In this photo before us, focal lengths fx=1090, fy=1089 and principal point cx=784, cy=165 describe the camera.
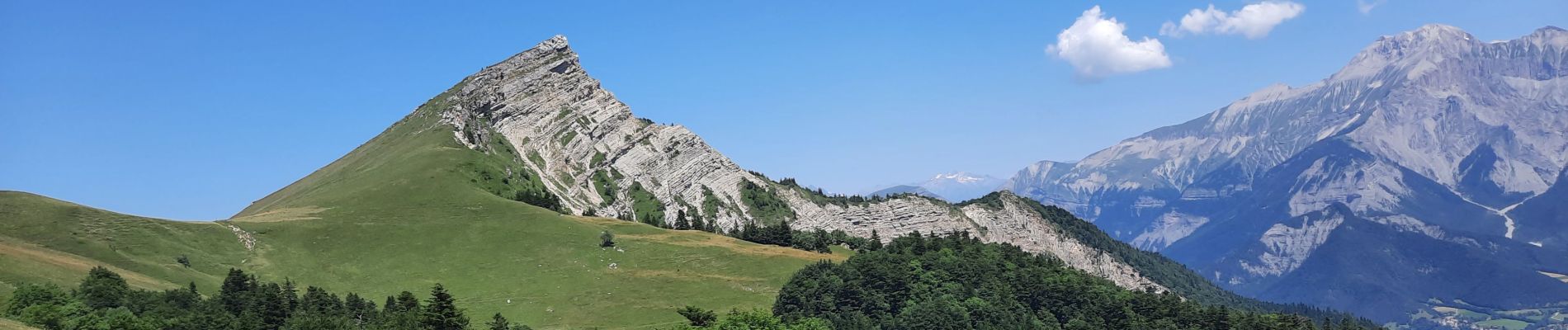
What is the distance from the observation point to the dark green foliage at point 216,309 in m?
116

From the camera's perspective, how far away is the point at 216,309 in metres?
134

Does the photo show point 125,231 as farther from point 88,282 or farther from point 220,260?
point 88,282

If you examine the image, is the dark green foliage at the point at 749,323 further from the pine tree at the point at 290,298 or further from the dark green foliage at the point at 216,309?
the pine tree at the point at 290,298

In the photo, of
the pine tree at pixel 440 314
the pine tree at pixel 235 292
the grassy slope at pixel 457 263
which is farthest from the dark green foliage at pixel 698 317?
the pine tree at pixel 235 292

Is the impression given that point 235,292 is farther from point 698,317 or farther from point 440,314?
point 698,317

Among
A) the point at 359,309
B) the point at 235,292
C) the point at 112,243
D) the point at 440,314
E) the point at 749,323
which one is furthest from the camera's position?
the point at 112,243

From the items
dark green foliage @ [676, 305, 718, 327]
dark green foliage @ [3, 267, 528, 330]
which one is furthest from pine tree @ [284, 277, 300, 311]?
dark green foliage @ [676, 305, 718, 327]

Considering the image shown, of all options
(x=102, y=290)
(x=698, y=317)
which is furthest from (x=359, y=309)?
(x=698, y=317)

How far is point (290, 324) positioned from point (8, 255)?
39509 millimetres

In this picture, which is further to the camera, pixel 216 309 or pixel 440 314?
pixel 216 309

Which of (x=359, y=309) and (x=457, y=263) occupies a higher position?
(x=457, y=263)

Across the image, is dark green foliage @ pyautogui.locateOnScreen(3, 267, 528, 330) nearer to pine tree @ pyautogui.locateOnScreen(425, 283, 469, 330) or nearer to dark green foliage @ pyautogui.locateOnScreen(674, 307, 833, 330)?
pine tree @ pyautogui.locateOnScreen(425, 283, 469, 330)

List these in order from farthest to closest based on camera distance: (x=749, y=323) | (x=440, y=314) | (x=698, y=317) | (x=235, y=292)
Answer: (x=698, y=317), (x=235, y=292), (x=749, y=323), (x=440, y=314)

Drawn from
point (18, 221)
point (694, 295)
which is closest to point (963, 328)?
point (694, 295)
